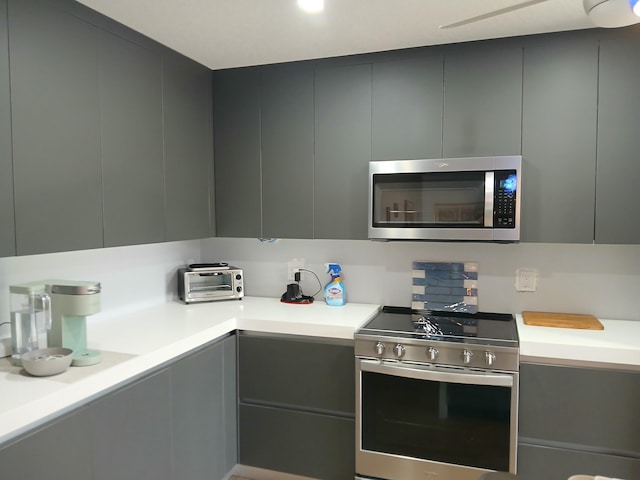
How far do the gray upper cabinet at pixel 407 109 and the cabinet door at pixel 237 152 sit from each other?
0.73m

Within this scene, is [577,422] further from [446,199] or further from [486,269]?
[446,199]

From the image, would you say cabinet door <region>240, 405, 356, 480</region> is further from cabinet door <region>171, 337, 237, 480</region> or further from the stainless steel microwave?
the stainless steel microwave

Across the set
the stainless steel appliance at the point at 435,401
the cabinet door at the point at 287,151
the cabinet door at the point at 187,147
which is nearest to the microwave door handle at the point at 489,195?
the stainless steel appliance at the point at 435,401

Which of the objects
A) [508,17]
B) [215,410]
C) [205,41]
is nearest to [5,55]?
[205,41]

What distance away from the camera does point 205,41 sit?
240cm

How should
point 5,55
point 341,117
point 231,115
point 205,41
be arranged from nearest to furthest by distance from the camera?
point 5,55 < point 205,41 < point 341,117 < point 231,115

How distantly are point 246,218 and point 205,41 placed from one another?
100 cm

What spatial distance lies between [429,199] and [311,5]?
3.50 ft

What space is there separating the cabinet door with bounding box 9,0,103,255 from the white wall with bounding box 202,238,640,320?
4.16 feet

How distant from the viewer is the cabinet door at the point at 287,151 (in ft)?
8.93

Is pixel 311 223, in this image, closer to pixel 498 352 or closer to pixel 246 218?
pixel 246 218

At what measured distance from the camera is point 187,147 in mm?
2664

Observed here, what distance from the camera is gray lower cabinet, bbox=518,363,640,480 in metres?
1.99

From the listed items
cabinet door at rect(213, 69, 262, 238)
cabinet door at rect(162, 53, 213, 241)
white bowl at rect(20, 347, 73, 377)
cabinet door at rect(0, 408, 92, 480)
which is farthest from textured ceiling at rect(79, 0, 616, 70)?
cabinet door at rect(0, 408, 92, 480)
